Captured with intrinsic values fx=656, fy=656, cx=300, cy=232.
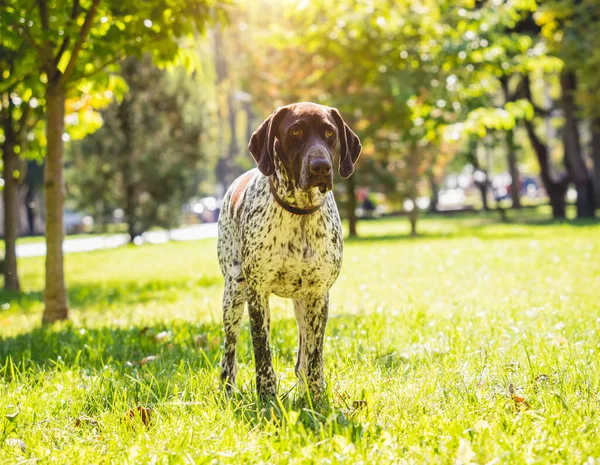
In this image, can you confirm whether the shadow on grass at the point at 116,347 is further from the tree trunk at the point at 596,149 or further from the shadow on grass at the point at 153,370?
the tree trunk at the point at 596,149

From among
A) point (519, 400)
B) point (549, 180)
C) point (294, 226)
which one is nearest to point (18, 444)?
point (294, 226)

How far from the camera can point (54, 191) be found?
7.62m

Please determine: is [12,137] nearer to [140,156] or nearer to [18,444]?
[18,444]

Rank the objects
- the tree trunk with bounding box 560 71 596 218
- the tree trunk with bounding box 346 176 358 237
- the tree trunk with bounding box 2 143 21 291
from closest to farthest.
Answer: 1. the tree trunk with bounding box 2 143 21 291
2. the tree trunk with bounding box 346 176 358 237
3. the tree trunk with bounding box 560 71 596 218

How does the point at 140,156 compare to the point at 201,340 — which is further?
the point at 140,156

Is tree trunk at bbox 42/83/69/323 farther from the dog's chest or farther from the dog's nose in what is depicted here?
the dog's nose

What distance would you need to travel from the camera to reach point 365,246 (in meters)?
16.8

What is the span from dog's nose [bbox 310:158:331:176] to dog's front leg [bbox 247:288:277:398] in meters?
0.91

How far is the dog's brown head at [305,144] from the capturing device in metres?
3.47

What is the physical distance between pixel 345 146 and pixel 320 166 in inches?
20.5

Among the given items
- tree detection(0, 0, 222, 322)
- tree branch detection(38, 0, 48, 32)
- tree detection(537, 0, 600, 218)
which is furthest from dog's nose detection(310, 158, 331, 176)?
tree detection(537, 0, 600, 218)

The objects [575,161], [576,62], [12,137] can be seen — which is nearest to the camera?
[12,137]

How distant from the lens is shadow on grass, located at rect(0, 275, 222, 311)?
1015 cm

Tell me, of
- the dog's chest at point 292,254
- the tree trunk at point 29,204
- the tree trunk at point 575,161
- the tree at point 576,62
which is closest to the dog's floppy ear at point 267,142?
the dog's chest at point 292,254
